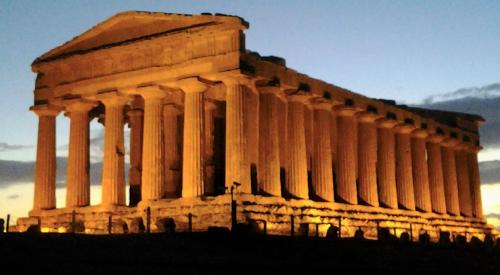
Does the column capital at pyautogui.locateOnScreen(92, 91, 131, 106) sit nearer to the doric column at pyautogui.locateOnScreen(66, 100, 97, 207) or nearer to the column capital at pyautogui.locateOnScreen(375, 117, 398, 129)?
the doric column at pyautogui.locateOnScreen(66, 100, 97, 207)

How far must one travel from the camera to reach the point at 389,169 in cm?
7519

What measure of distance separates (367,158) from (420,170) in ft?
36.8

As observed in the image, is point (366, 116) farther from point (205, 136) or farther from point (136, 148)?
point (136, 148)

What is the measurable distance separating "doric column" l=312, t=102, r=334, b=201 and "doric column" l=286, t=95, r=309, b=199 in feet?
10.7

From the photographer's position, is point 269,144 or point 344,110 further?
point 344,110

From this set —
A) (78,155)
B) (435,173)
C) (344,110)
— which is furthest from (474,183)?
(78,155)

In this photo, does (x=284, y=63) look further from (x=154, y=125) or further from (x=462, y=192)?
(x=462, y=192)

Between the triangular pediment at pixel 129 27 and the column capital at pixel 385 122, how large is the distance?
2316 centimetres

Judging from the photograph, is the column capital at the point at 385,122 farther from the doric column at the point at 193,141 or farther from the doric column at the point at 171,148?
the doric column at the point at 193,141

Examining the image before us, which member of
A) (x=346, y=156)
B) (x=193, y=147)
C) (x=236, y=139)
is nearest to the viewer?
(x=236, y=139)

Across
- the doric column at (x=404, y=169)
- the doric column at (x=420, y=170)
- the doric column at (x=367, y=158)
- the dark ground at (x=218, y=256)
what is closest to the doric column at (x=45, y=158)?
the dark ground at (x=218, y=256)

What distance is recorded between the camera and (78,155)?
6338 cm

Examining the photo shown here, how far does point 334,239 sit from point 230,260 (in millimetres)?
13225

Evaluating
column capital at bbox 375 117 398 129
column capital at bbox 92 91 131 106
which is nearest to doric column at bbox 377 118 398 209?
column capital at bbox 375 117 398 129
